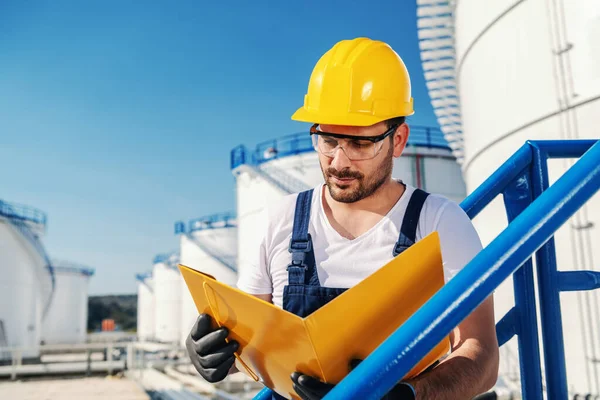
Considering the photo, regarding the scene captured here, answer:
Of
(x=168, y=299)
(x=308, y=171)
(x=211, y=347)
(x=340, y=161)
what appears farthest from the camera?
(x=168, y=299)

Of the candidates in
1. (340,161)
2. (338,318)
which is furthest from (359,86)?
(338,318)

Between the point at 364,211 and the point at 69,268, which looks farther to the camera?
the point at 69,268

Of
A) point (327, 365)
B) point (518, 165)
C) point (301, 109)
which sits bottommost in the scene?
point (327, 365)

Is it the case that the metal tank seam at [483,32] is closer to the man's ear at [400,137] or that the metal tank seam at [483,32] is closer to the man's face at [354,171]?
the man's ear at [400,137]

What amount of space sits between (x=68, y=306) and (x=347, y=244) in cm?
2950

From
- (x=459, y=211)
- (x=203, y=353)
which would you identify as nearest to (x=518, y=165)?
(x=459, y=211)

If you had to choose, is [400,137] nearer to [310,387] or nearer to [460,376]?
[460,376]

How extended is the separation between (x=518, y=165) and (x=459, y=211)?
0.38 m

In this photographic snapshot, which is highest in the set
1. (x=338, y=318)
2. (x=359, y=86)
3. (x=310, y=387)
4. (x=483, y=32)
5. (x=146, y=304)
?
(x=483, y=32)

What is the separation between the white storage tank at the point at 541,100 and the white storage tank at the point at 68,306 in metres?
25.0

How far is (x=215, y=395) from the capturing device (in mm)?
8039

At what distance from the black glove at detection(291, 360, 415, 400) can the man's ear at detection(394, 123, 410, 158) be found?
0.72 m

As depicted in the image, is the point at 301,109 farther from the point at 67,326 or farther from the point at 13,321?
the point at 67,326

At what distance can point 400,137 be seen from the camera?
1.59 metres
